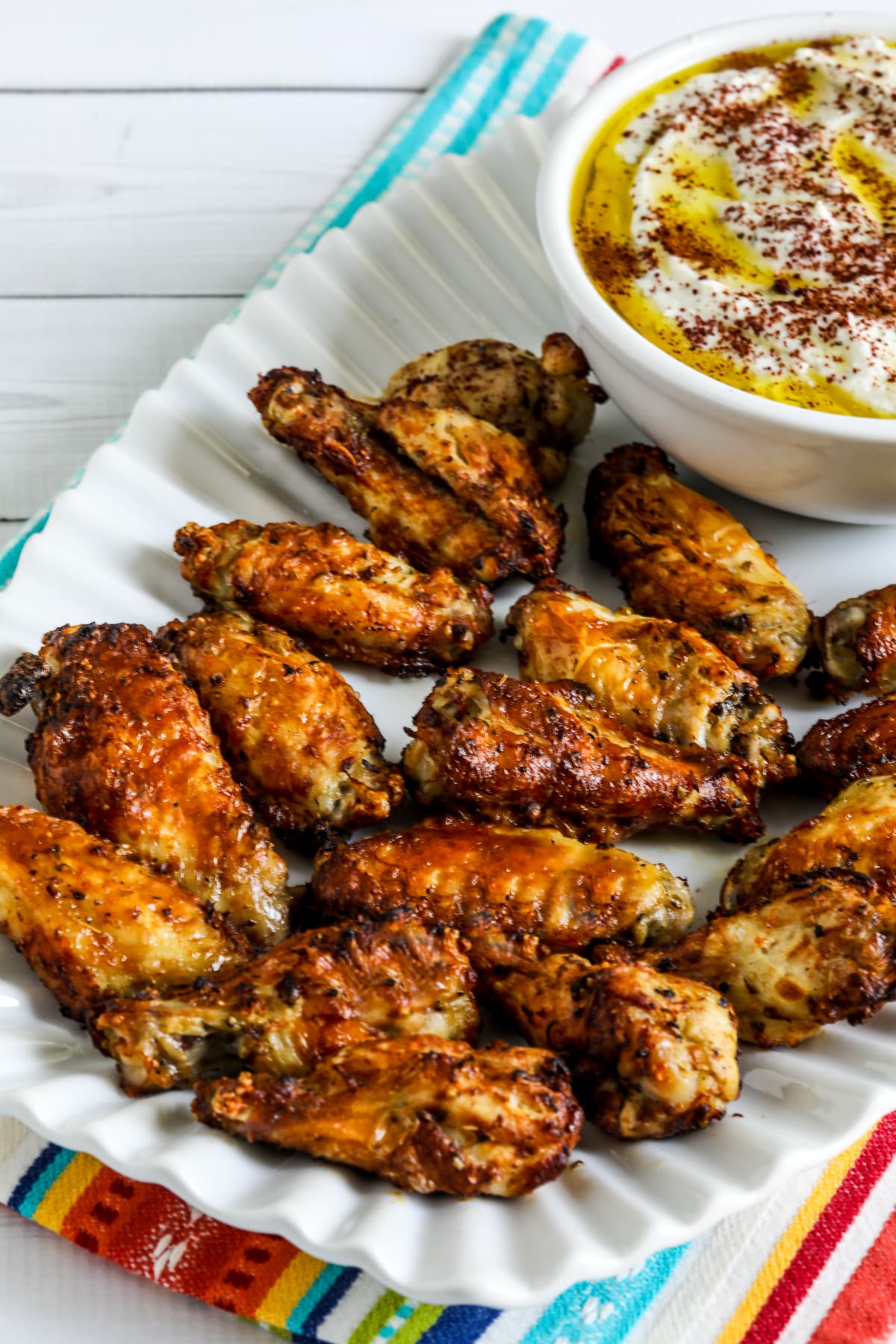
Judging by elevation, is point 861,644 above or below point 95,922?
Result: above

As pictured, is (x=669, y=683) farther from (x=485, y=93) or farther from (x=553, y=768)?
(x=485, y=93)

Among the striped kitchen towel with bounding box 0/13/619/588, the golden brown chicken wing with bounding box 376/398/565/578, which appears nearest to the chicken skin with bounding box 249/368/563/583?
the golden brown chicken wing with bounding box 376/398/565/578

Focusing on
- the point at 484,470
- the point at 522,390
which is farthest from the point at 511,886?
the point at 522,390

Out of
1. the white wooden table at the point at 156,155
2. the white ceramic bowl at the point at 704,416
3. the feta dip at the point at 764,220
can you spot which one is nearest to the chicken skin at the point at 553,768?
the white ceramic bowl at the point at 704,416

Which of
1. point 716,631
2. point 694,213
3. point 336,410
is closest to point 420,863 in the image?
point 716,631

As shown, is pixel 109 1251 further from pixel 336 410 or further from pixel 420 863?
pixel 336 410

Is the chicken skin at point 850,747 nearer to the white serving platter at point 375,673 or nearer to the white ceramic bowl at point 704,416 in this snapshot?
the white serving platter at point 375,673
